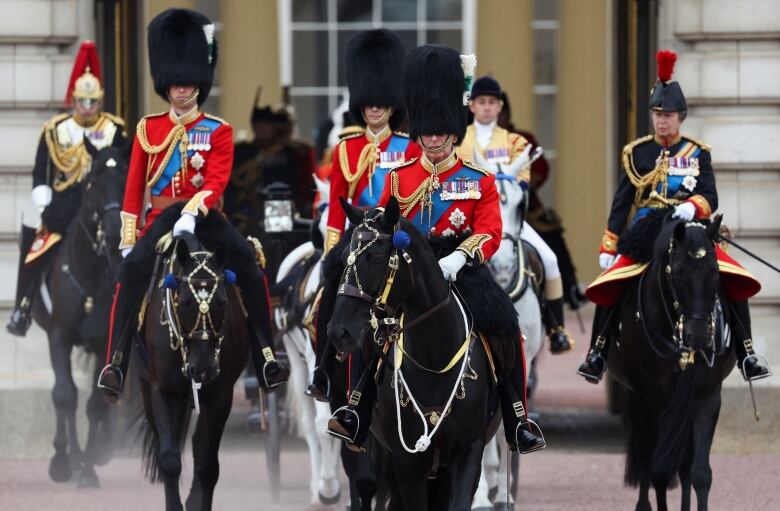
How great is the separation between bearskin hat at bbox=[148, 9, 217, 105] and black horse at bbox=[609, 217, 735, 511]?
2.33 m

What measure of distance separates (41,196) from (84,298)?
68cm

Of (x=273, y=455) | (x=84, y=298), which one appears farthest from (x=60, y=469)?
(x=273, y=455)

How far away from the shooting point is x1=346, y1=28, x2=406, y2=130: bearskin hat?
11.2 metres

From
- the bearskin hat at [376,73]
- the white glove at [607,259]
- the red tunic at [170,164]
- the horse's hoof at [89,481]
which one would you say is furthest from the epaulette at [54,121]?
the white glove at [607,259]

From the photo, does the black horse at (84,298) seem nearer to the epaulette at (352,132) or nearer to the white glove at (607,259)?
the epaulette at (352,132)

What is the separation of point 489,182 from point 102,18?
582cm

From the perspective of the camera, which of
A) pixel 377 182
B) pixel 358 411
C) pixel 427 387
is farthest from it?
pixel 377 182

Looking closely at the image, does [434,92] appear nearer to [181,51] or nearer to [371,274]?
[371,274]

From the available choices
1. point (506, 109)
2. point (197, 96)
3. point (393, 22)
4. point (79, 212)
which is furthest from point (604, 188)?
point (197, 96)

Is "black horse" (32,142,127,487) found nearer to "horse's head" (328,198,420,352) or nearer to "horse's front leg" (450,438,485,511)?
"horse's front leg" (450,438,485,511)

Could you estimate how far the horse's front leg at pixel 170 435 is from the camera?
1024 centimetres

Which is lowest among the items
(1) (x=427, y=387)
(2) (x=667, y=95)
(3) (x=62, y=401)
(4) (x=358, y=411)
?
(3) (x=62, y=401)

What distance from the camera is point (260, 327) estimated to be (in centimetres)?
1084

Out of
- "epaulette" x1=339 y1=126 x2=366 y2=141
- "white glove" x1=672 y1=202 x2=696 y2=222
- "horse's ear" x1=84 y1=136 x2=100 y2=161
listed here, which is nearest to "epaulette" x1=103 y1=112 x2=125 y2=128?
"horse's ear" x1=84 y1=136 x2=100 y2=161
